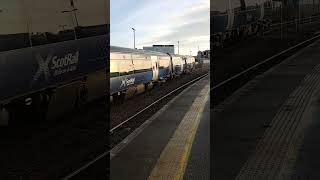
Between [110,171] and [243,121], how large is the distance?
12.8ft

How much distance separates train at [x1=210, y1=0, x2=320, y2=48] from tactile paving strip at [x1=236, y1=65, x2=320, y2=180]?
2769 millimetres

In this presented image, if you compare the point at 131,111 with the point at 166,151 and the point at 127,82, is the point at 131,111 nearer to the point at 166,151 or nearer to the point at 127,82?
the point at 127,82

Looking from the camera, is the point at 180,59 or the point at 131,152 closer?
the point at 131,152

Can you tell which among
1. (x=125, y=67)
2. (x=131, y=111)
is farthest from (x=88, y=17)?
(x=131, y=111)

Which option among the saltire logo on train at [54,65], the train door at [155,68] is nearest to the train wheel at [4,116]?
the saltire logo on train at [54,65]

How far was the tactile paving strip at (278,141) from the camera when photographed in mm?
8211

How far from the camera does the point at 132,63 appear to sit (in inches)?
861

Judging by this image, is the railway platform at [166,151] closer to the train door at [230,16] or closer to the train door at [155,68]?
the train door at [230,16]

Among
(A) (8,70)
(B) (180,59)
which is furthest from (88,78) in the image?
(B) (180,59)

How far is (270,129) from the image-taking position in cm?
1082

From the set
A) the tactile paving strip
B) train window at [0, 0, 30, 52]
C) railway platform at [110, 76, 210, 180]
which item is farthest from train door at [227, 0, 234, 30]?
train window at [0, 0, 30, 52]

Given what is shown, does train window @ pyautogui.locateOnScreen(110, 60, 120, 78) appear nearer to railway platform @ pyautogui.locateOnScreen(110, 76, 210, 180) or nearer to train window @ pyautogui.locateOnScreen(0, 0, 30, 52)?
railway platform @ pyautogui.locateOnScreen(110, 76, 210, 180)

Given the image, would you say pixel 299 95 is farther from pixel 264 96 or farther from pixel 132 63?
pixel 132 63

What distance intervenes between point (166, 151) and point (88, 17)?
4543 millimetres
